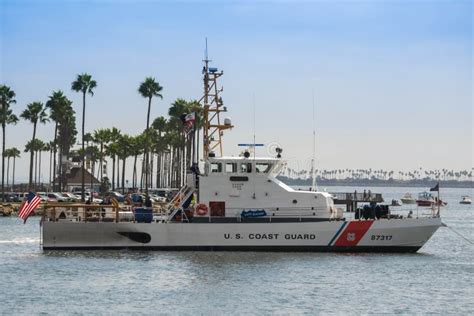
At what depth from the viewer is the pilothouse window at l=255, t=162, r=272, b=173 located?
40.8m

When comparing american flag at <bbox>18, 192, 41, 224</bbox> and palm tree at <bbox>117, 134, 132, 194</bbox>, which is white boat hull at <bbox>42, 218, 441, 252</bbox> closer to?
american flag at <bbox>18, 192, 41, 224</bbox>

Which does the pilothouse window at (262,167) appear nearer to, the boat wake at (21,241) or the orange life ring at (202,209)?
the orange life ring at (202,209)

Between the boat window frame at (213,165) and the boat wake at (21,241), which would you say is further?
the boat wake at (21,241)

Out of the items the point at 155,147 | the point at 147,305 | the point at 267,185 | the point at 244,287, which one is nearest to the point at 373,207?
the point at 267,185

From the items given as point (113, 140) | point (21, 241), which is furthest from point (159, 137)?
point (21, 241)

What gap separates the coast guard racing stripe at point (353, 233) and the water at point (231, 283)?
0.63 m

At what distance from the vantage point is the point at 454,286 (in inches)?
1341

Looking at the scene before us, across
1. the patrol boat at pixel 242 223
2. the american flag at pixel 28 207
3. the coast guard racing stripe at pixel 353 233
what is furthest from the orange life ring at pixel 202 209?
the american flag at pixel 28 207

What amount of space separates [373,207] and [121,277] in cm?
1199

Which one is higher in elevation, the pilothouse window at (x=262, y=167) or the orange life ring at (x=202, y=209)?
the pilothouse window at (x=262, y=167)

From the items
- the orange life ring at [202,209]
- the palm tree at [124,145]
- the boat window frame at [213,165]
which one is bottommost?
the orange life ring at [202,209]

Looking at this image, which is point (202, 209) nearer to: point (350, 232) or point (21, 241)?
point (350, 232)

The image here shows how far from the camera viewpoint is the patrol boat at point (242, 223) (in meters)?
40.3

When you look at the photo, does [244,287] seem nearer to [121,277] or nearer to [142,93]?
[121,277]
